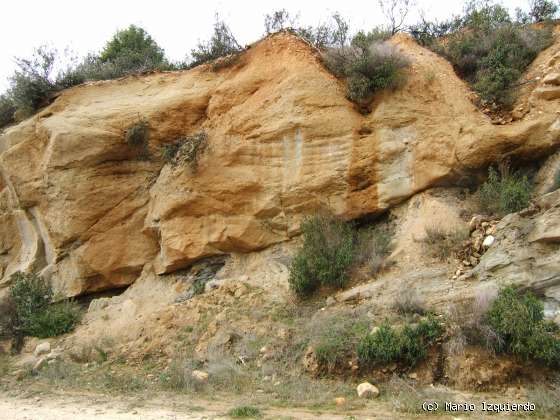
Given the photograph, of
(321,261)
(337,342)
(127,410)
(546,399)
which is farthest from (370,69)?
(127,410)

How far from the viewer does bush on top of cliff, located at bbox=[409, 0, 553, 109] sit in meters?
9.70

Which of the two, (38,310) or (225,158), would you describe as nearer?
(225,158)

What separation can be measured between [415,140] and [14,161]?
28.7ft

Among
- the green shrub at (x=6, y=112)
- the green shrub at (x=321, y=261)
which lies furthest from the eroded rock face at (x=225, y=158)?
the green shrub at (x=6, y=112)

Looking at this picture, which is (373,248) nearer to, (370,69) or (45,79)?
(370,69)

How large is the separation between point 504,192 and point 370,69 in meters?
3.41

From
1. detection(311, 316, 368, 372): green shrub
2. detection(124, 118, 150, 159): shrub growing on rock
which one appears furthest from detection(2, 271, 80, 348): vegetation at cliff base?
detection(311, 316, 368, 372): green shrub

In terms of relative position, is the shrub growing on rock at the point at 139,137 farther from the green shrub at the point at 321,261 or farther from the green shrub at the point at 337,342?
the green shrub at the point at 337,342

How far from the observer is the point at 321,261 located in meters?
8.42

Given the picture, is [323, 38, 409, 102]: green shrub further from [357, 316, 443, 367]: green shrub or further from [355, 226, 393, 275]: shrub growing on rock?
[357, 316, 443, 367]: green shrub

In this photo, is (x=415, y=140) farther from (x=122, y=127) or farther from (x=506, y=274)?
(x=122, y=127)

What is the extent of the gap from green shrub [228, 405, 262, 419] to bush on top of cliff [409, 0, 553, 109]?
6.87 metres

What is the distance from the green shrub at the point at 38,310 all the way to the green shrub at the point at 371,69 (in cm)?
694

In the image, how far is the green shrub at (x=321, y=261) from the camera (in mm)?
8398
